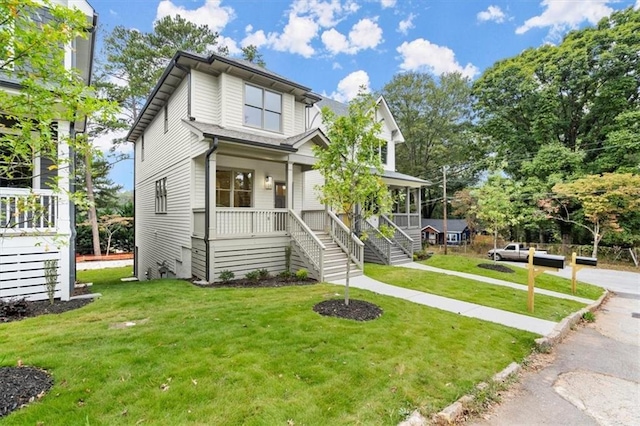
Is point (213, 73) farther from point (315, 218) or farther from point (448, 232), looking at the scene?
point (448, 232)

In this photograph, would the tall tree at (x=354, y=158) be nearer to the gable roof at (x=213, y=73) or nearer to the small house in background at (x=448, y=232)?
the gable roof at (x=213, y=73)

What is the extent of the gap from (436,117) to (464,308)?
29.9 metres

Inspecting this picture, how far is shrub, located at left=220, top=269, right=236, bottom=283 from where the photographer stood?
363 inches

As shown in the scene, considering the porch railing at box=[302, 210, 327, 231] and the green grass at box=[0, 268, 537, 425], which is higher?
the porch railing at box=[302, 210, 327, 231]

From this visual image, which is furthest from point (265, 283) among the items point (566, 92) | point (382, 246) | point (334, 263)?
point (566, 92)

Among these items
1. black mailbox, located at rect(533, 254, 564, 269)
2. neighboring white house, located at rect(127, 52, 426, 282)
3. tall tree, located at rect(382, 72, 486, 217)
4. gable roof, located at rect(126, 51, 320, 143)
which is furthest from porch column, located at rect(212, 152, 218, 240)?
tall tree, located at rect(382, 72, 486, 217)

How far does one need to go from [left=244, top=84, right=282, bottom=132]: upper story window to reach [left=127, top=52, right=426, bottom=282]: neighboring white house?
0.04m

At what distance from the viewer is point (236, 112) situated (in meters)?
11.2

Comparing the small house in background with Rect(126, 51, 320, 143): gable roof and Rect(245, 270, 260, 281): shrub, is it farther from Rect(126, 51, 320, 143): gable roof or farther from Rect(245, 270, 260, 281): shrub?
Rect(245, 270, 260, 281): shrub

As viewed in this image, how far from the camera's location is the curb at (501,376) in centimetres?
311

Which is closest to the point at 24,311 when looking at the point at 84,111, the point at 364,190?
the point at 84,111

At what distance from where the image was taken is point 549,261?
7113 mm

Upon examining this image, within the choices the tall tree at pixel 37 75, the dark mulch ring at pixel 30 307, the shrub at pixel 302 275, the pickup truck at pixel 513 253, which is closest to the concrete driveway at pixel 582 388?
the tall tree at pixel 37 75

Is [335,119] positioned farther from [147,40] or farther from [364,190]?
[147,40]
